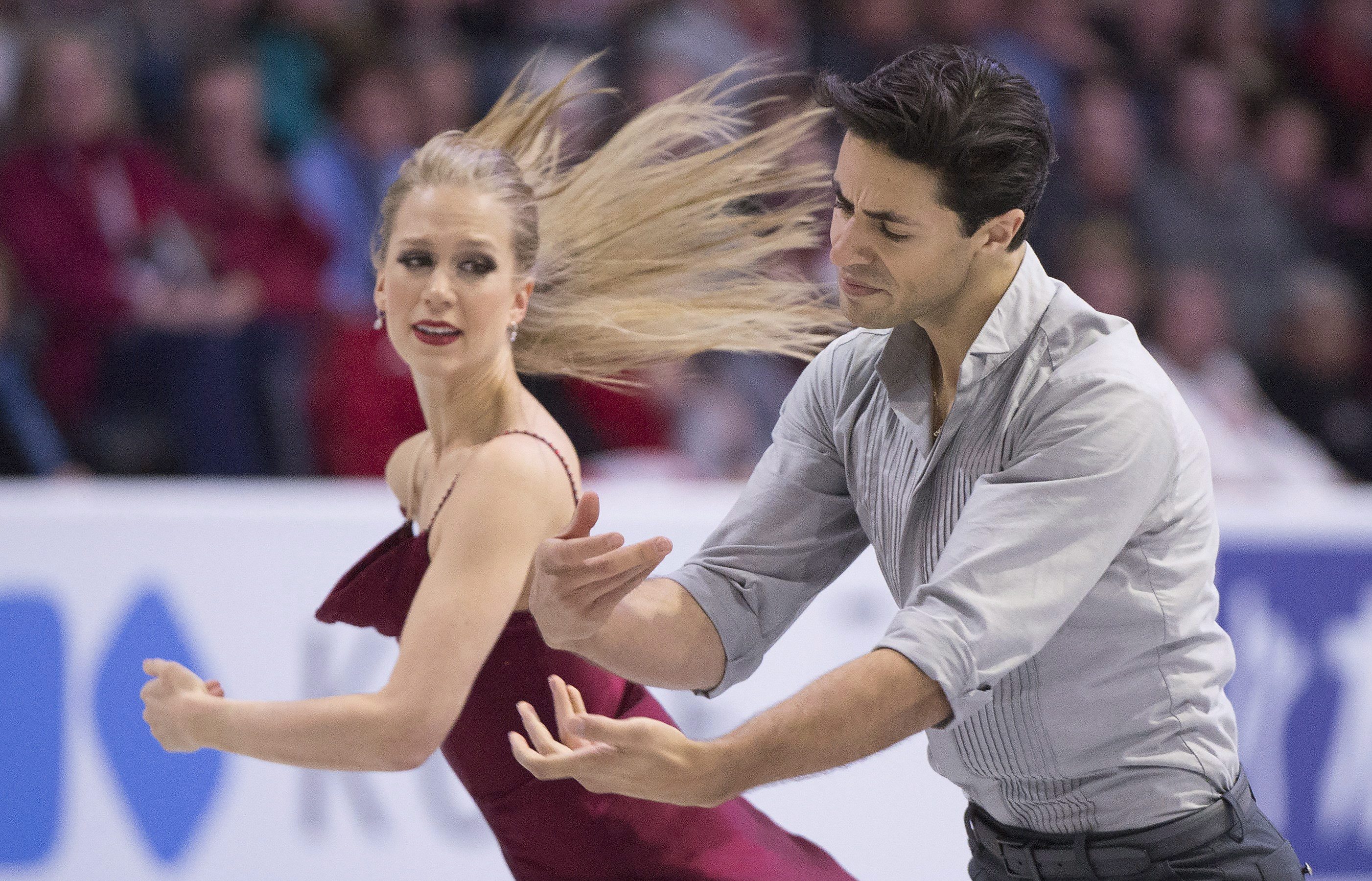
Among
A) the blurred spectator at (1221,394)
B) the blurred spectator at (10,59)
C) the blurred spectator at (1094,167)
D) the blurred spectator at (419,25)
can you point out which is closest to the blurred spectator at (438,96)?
the blurred spectator at (419,25)

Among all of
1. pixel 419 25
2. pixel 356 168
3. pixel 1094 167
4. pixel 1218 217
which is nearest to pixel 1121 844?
pixel 356 168

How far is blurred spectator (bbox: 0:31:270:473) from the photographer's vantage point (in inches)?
186

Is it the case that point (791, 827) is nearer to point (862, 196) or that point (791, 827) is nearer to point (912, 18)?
point (862, 196)

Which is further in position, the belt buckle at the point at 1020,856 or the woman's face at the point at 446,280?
the woman's face at the point at 446,280

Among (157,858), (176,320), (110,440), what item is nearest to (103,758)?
(157,858)

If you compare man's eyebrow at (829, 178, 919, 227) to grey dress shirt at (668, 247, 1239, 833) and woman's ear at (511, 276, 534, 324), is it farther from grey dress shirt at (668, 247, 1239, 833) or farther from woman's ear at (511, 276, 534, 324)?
woman's ear at (511, 276, 534, 324)

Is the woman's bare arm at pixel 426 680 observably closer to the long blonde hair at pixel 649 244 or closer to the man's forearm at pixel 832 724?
the long blonde hair at pixel 649 244

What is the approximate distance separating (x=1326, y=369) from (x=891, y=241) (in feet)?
16.6

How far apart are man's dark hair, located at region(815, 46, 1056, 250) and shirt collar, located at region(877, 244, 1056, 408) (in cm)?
10

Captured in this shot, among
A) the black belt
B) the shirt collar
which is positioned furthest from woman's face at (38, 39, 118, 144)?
the black belt

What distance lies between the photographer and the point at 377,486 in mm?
4117

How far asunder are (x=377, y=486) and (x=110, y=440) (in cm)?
110

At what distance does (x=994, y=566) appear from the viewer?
1755 millimetres

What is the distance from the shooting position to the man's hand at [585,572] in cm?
178
